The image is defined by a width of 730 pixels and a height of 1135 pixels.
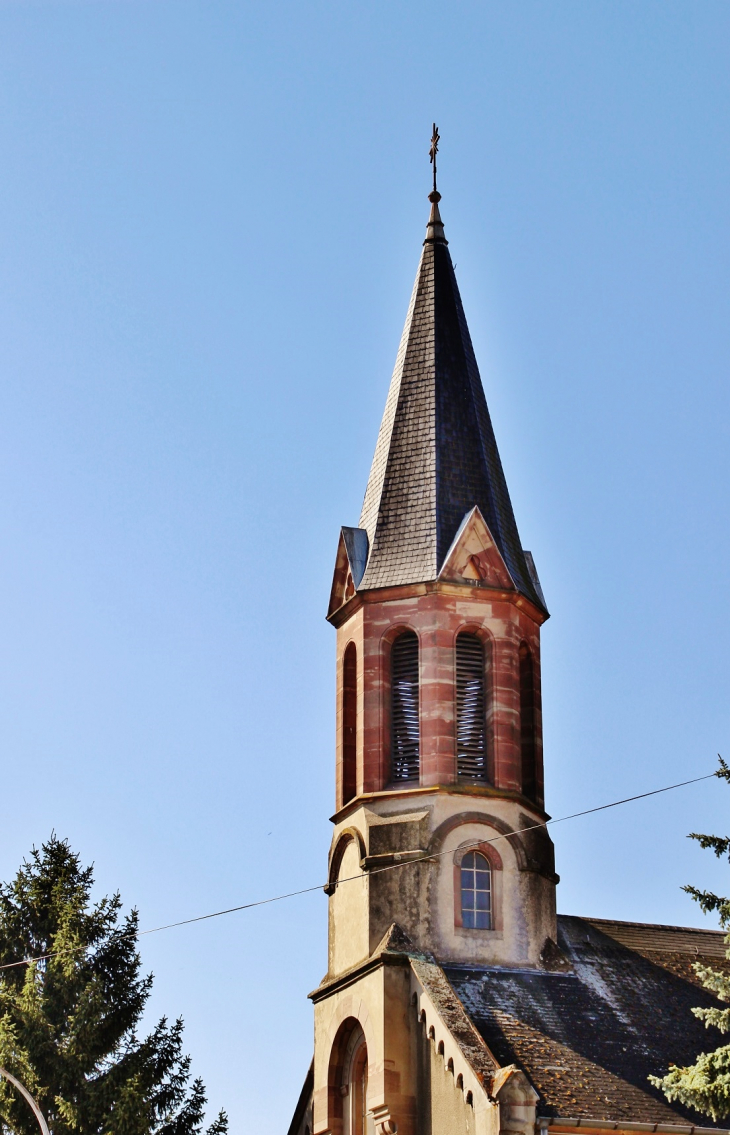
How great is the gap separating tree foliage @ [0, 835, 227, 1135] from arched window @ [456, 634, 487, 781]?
24.0ft

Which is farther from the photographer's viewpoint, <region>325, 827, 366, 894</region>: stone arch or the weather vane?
the weather vane

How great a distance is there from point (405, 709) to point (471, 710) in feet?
4.25

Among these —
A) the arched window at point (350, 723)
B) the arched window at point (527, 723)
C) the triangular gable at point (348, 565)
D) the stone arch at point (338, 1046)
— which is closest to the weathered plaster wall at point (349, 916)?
the stone arch at point (338, 1046)

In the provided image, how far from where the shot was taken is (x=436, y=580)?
36.8 metres

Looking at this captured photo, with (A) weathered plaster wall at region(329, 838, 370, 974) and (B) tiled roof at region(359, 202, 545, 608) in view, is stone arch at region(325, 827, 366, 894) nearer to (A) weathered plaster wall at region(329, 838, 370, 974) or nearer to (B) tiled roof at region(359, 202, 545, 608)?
(A) weathered plaster wall at region(329, 838, 370, 974)

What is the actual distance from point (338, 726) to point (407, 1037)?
7.46 m

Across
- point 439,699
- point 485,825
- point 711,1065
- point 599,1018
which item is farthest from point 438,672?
point 711,1065

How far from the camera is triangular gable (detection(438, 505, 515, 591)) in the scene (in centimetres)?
3716

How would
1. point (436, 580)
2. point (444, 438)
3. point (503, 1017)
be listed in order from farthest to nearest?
point (444, 438) → point (436, 580) → point (503, 1017)

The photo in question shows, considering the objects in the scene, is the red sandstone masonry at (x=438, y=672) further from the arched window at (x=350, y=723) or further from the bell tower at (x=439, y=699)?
the arched window at (x=350, y=723)

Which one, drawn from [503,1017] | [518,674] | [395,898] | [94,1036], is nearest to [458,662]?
[518,674]

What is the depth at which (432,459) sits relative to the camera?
38812mm

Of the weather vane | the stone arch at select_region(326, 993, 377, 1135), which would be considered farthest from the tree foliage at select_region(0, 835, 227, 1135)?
the weather vane

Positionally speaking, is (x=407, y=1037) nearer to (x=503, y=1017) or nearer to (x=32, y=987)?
(x=503, y=1017)
